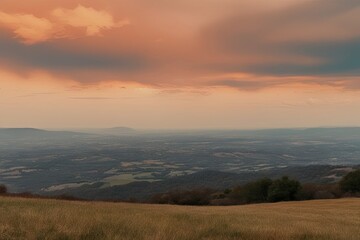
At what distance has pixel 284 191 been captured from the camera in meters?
70.8

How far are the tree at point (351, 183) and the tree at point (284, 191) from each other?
543 inches

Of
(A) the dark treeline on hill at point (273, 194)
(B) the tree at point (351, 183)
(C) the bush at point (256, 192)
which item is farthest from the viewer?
(C) the bush at point (256, 192)

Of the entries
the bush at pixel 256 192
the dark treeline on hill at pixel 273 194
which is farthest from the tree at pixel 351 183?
the bush at pixel 256 192

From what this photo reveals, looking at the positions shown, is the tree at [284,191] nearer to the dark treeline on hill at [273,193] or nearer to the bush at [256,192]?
the dark treeline on hill at [273,193]

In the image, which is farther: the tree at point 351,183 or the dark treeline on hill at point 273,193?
the tree at point 351,183

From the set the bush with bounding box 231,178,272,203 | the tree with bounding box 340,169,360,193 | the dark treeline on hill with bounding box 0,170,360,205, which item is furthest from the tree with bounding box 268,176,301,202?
the tree with bounding box 340,169,360,193

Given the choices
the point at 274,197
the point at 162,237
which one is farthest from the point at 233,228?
the point at 274,197

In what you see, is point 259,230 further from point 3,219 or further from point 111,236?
point 3,219

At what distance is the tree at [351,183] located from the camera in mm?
77875

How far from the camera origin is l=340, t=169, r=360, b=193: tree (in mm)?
77875

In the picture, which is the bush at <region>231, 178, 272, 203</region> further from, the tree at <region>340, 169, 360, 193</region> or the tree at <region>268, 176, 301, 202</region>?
the tree at <region>340, 169, 360, 193</region>

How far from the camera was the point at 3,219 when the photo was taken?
1316 cm

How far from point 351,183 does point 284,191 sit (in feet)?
59.5

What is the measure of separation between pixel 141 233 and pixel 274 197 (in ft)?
→ 208
